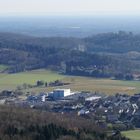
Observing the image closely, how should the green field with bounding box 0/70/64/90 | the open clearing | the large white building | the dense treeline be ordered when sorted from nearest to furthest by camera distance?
the dense treeline < the large white building < the open clearing < the green field with bounding box 0/70/64/90

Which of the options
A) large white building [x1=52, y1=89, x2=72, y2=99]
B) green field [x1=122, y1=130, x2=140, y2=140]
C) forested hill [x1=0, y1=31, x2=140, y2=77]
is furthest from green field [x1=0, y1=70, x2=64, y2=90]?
green field [x1=122, y1=130, x2=140, y2=140]

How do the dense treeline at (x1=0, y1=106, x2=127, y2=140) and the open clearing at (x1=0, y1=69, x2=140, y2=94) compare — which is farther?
the open clearing at (x1=0, y1=69, x2=140, y2=94)

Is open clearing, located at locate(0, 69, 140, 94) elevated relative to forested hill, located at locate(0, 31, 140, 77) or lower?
lower

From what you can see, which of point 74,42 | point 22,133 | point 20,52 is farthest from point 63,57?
point 22,133

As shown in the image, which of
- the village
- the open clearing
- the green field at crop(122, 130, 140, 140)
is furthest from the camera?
the open clearing

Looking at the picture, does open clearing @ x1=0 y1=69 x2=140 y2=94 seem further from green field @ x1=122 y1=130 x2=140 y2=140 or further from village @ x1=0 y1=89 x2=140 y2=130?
green field @ x1=122 y1=130 x2=140 y2=140

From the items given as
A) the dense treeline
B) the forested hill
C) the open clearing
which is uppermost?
the forested hill

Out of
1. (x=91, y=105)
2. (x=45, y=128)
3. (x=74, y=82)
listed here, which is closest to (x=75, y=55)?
(x=74, y=82)
